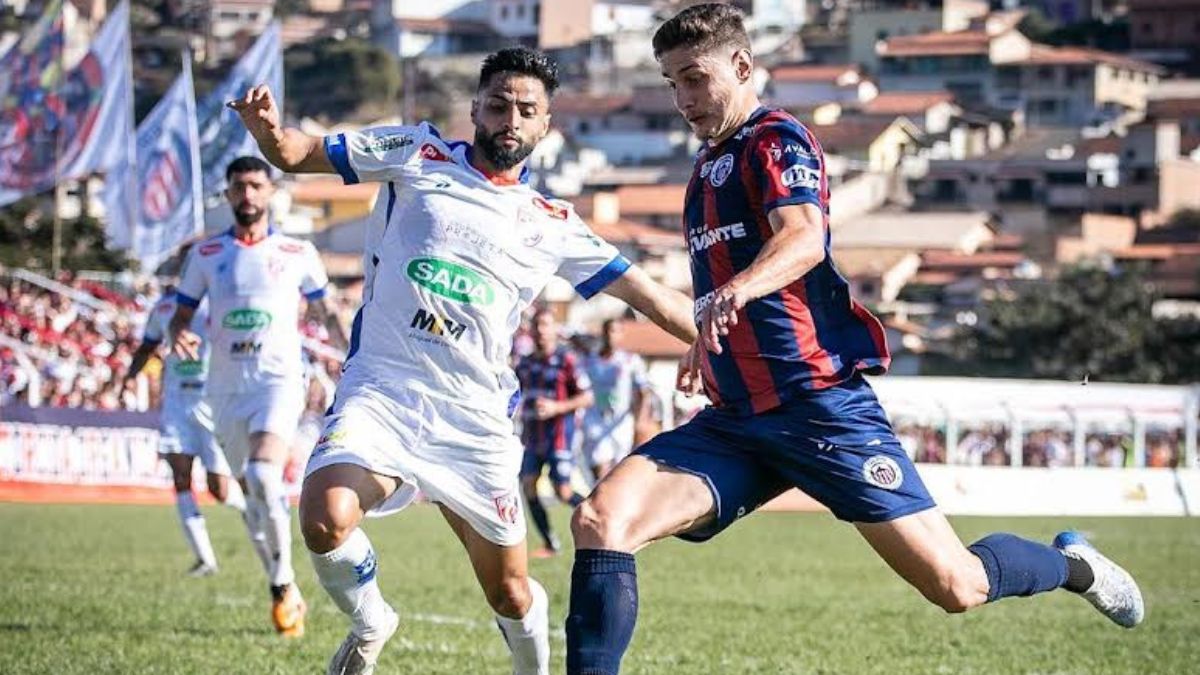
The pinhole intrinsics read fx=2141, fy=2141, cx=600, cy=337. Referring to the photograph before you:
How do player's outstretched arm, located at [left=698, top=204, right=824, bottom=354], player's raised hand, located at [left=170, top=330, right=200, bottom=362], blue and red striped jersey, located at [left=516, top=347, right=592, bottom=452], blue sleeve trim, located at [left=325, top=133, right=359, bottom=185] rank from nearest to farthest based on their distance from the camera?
player's outstretched arm, located at [left=698, top=204, right=824, bottom=354]
blue sleeve trim, located at [left=325, top=133, right=359, bottom=185]
player's raised hand, located at [left=170, top=330, right=200, bottom=362]
blue and red striped jersey, located at [left=516, top=347, right=592, bottom=452]

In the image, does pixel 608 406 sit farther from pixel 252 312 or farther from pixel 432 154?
pixel 432 154

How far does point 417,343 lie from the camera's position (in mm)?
7727

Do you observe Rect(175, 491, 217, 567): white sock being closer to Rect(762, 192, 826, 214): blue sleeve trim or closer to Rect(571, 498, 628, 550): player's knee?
Rect(571, 498, 628, 550): player's knee

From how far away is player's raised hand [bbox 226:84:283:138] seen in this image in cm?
724

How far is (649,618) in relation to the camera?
486 inches

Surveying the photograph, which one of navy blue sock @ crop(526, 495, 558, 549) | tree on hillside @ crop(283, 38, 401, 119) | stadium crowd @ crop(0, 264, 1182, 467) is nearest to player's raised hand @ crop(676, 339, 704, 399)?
navy blue sock @ crop(526, 495, 558, 549)

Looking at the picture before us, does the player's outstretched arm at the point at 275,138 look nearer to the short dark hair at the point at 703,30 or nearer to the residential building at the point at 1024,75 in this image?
the short dark hair at the point at 703,30

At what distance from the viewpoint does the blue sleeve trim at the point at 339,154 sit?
7.61 metres

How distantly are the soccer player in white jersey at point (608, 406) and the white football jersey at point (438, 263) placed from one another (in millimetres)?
13617

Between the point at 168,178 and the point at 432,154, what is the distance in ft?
88.4

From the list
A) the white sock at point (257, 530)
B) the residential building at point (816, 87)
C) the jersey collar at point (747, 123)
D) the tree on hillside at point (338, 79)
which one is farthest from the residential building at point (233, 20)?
the jersey collar at point (747, 123)

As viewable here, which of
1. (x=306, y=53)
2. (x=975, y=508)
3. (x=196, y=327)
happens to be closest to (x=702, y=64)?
(x=196, y=327)

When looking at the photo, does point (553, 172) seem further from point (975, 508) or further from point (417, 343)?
point (417, 343)

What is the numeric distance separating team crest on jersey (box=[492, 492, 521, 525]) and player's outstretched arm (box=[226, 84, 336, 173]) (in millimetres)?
1363
